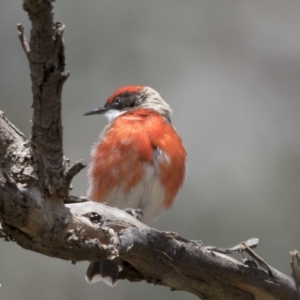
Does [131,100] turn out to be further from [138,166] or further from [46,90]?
[46,90]

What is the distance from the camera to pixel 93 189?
→ 5398mm

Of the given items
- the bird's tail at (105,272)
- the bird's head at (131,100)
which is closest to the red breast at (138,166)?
the bird's head at (131,100)

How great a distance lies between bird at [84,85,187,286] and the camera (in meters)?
5.13

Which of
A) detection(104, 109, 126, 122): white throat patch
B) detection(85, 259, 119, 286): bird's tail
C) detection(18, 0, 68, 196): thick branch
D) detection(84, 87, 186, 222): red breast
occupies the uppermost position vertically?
detection(104, 109, 126, 122): white throat patch

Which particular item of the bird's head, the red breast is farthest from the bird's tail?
the bird's head

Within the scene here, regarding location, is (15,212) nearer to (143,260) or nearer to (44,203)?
(44,203)

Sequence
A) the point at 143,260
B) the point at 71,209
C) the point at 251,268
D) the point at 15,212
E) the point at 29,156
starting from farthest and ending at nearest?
the point at 251,268 → the point at 143,260 → the point at 71,209 → the point at 29,156 → the point at 15,212

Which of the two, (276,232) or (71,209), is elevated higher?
(276,232)

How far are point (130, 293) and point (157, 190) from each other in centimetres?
298

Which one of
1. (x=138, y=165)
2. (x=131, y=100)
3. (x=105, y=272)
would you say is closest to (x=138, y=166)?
(x=138, y=165)

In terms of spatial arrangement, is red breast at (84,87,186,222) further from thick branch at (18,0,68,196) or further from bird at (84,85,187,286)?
thick branch at (18,0,68,196)

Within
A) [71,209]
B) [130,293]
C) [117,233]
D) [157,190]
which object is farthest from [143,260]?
[130,293]

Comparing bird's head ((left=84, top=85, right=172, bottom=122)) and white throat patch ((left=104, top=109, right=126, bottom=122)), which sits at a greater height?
bird's head ((left=84, top=85, right=172, bottom=122))

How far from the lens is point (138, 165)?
5.10 meters
